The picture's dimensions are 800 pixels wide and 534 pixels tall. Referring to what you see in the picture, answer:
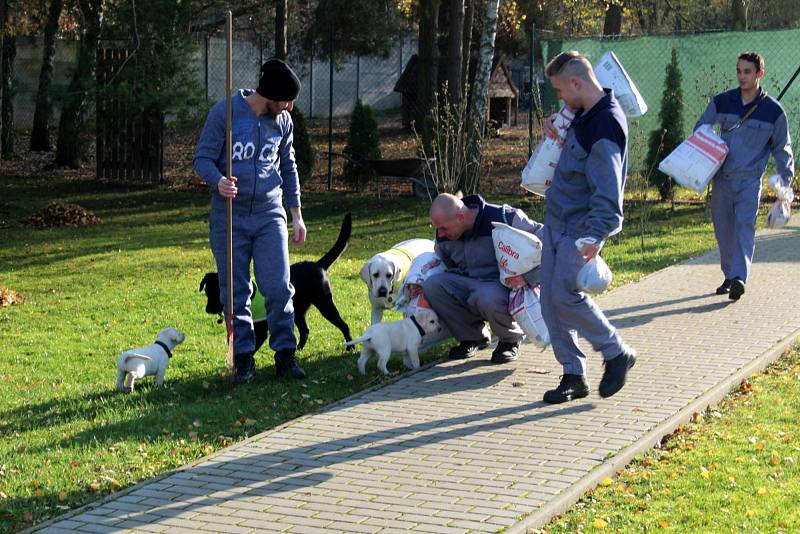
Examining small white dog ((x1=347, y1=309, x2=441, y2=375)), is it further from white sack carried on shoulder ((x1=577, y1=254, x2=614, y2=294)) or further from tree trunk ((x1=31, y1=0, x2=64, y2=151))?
tree trunk ((x1=31, y1=0, x2=64, y2=151))

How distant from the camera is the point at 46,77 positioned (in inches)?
1016

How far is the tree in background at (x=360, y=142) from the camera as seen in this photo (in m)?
20.8

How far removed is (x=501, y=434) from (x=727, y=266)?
4.70 m

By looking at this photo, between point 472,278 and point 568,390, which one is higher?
point 472,278

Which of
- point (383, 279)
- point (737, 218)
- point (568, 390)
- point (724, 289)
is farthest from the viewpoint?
point (724, 289)

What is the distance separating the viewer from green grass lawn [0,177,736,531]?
6082 millimetres

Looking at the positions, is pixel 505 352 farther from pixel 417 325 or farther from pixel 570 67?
pixel 570 67

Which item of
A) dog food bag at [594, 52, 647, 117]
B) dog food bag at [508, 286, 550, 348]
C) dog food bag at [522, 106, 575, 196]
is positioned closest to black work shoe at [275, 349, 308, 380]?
dog food bag at [508, 286, 550, 348]

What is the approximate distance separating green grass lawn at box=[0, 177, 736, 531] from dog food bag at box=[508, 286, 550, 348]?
0.96 metres

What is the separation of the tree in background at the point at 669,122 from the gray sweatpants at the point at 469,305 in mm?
10854

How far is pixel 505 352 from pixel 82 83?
13486 mm

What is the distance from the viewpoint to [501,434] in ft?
20.9

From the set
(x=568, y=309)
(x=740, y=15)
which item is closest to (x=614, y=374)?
(x=568, y=309)

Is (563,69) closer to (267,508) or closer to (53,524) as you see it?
(267,508)
